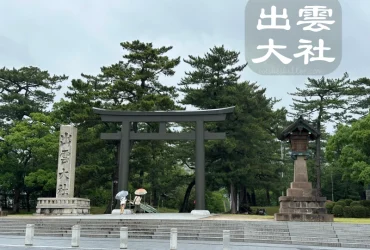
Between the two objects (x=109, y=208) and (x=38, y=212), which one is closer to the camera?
(x=38, y=212)

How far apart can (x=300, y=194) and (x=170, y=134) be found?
911 centimetres

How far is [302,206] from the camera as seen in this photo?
18.0m

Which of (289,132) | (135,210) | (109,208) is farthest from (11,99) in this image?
(289,132)

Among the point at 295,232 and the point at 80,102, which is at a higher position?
the point at 80,102

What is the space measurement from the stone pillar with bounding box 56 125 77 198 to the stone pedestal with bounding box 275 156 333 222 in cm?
1371

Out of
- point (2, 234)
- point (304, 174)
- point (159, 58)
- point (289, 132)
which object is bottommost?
point (2, 234)

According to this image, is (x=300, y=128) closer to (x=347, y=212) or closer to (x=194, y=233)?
(x=194, y=233)

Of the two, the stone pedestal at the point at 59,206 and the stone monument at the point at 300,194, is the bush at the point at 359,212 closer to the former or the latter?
the stone monument at the point at 300,194

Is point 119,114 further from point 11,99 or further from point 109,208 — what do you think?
point 11,99

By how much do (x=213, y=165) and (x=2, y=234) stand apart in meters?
17.9

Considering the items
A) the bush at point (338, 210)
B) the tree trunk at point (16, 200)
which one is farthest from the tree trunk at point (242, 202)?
the tree trunk at point (16, 200)

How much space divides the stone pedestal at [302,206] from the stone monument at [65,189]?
12.9m

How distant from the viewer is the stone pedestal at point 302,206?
1770 centimetres

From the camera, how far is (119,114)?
82.1ft
